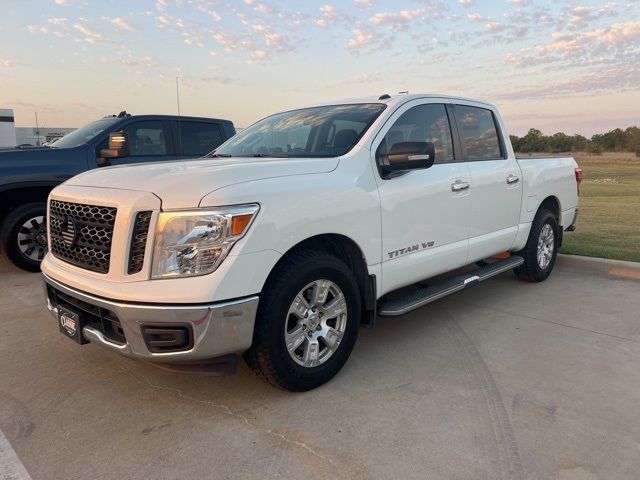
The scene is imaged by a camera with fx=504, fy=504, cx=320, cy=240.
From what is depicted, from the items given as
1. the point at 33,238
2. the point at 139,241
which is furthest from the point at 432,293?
the point at 33,238

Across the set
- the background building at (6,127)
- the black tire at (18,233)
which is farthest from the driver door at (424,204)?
the background building at (6,127)

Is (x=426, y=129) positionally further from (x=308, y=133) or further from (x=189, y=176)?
(x=189, y=176)

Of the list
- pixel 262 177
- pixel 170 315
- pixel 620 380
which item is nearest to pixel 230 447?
pixel 170 315

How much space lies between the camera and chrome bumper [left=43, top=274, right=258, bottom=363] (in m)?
2.62

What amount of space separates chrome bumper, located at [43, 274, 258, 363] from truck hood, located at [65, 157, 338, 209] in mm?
552

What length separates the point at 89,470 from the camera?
247 cm

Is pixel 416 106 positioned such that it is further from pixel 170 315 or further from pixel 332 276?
pixel 170 315

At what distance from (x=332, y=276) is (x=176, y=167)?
119cm

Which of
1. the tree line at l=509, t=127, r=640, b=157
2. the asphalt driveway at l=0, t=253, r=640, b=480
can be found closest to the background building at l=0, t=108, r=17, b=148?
the tree line at l=509, t=127, r=640, b=157

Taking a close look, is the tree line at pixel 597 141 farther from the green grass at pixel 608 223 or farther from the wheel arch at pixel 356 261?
the wheel arch at pixel 356 261

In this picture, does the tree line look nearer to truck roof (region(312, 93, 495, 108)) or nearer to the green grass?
the green grass

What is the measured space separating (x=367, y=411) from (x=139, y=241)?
1.64 m

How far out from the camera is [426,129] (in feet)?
13.9

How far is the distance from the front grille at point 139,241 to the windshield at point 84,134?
478 cm
